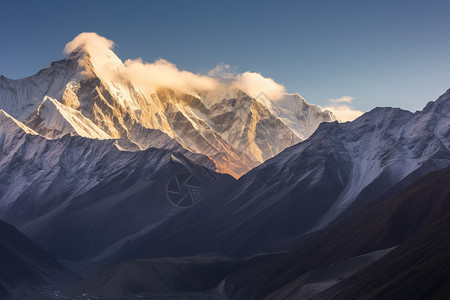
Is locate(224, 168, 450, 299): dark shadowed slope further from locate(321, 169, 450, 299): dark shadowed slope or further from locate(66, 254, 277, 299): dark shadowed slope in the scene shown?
locate(66, 254, 277, 299): dark shadowed slope

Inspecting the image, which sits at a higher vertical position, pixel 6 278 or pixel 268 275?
pixel 6 278

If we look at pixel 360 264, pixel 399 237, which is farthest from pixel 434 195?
pixel 360 264

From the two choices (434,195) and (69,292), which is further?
(69,292)

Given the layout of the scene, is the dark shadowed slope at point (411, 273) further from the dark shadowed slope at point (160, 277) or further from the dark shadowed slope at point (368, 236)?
the dark shadowed slope at point (160, 277)

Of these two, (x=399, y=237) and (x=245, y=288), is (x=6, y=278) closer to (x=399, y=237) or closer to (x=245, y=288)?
(x=245, y=288)

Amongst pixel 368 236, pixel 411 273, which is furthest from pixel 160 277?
pixel 411 273

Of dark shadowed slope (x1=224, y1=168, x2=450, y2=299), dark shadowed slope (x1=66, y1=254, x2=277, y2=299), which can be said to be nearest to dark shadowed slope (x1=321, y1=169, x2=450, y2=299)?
A: dark shadowed slope (x1=224, y1=168, x2=450, y2=299)

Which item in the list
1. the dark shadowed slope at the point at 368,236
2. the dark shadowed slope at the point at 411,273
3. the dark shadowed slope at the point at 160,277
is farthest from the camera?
the dark shadowed slope at the point at 160,277

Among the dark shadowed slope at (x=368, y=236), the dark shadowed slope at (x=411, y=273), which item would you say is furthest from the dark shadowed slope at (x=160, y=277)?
the dark shadowed slope at (x=411, y=273)

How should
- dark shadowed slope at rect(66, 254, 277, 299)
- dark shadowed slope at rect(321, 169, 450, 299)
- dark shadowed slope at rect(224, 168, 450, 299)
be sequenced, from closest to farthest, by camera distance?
dark shadowed slope at rect(321, 169, 450, 299) < dark shadowed slope at rect(224, 168, 450, 299) < dark shadowed slope at rect(66, 254, 277, 299)
